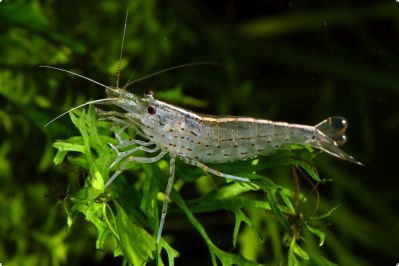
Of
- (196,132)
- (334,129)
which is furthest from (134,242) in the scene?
(334,129)

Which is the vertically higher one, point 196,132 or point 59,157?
point 196,132

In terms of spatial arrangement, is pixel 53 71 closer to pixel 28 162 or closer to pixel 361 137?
pixel 28 162

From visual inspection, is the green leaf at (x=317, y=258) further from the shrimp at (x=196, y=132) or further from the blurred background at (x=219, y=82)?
the blurred background at (x=219, y=82)

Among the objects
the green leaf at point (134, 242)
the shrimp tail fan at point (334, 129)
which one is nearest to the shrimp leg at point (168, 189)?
the green leaf at point (134, 242)

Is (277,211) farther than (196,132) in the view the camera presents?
No

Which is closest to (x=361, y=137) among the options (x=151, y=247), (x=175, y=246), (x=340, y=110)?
(x=340, y=110)

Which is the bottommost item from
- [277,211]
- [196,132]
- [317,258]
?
[317,258]

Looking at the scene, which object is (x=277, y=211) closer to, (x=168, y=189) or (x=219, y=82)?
(x=168, y=189)

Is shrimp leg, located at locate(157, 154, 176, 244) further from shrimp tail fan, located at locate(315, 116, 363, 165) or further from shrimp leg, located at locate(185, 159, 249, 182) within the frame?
shrimp tail fan, located at locate(315, 116, 363, 165)
